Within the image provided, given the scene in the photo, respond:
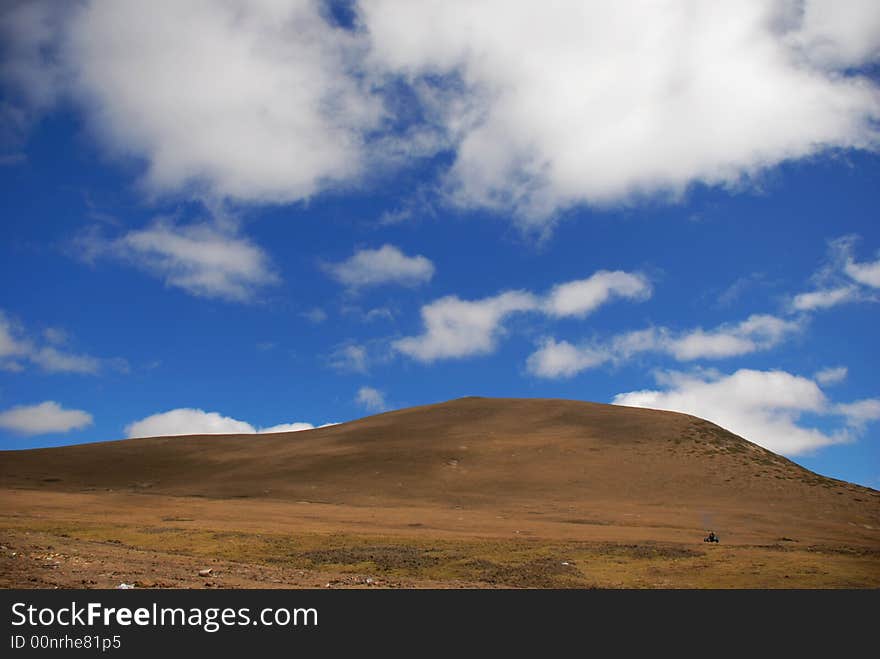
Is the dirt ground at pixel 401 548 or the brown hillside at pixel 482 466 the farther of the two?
the brown hillside at pixel 482 466

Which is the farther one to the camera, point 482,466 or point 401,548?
point 482,466

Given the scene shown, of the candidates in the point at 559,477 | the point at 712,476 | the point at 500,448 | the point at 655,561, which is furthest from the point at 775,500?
the point at 655,561

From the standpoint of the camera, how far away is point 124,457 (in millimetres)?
81750

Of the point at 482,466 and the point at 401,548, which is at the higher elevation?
the point at 482,466

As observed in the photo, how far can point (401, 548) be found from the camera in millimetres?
28344

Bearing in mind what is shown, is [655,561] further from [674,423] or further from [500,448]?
[674,423]

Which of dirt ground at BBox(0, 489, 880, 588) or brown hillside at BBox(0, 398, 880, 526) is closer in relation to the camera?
dirt ground at BBox(0, 489, 880, 588)

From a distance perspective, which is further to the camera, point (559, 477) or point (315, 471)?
point (315, 471)

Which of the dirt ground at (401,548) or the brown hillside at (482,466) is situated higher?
the brown hillside at (482,466)

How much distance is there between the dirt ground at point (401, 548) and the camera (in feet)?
57.7

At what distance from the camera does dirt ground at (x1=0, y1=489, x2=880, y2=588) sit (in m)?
17.6

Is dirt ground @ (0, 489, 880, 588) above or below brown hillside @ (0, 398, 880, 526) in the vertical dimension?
below
